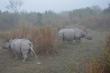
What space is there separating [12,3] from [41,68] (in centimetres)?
2658

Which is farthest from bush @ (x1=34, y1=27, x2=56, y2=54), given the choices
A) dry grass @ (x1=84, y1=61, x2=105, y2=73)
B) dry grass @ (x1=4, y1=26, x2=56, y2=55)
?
dry grass @ (x1=84, y1=61, x2=105, y2=73)

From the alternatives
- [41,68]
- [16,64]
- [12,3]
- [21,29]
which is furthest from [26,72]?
[12,3]

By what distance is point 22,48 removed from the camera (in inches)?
425

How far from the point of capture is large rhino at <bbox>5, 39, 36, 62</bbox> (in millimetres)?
10750

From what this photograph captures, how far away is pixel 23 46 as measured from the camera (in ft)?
35.3

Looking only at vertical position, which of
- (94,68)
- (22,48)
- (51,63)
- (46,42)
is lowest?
(51,63)

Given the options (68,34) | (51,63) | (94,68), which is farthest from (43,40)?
(94,68)

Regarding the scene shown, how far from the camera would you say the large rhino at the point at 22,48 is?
10.8m

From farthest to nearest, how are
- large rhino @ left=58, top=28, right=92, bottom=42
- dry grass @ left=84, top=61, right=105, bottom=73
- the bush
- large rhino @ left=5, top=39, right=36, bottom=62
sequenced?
1. large rhino @ left=58, top=28, right=92, bottom=42
2. the bush
3. large rhino @ left=5, top=39, right=36, bottom=62
4. dry grass @ left=84, top=61, right=105, bottom=73

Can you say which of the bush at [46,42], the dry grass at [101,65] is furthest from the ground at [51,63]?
the dry grass at [101,65]

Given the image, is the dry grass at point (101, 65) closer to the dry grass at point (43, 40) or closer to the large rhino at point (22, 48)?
the large rhino at point (22, 48)

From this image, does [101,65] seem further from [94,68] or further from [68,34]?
[68,34]

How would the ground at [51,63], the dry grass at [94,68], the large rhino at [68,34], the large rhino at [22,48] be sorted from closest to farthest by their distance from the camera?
the dry grass at [94,68]
the ground at [51,63]
the large rhino at [22,48]
the large rhino at [68,34]

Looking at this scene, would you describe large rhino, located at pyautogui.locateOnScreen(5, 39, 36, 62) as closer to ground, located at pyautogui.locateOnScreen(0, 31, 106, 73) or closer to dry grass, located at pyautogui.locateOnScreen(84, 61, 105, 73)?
ground, located at pyautogui.locateOnScreen(0, 31, 106, 73)
